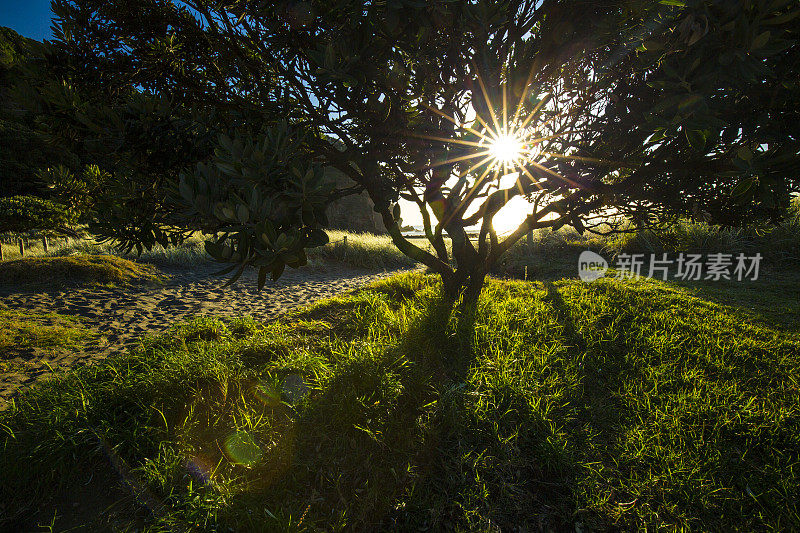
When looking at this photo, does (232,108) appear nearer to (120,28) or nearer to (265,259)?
(120,28)

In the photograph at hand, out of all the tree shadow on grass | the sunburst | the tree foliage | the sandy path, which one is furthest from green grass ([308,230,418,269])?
the tree shadow on grass

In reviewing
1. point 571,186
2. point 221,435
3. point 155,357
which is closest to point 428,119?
point 571,186

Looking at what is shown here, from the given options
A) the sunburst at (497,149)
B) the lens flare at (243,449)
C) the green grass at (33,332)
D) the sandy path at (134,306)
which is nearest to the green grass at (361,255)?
the sandy path at (134,306)

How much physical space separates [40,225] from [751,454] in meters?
11.0

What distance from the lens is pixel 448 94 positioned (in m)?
2.72

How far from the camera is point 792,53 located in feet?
5.43

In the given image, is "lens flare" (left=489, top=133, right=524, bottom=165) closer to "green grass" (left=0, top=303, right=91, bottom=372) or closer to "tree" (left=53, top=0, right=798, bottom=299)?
"tree" (left=53, top=0, right=798, bottom=299)

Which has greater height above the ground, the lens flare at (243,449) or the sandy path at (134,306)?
the sandy path at (134,306)

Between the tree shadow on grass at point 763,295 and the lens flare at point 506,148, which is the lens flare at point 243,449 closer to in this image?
the lens flare at point 506,148

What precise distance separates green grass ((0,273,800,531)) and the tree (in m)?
1.40

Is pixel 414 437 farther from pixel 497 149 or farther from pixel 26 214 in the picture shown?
pixel 26 214

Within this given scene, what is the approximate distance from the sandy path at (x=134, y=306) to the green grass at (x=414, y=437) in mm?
731

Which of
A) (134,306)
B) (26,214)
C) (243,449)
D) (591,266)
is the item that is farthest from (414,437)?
(591,266)

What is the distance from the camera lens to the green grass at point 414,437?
1.75 meters
